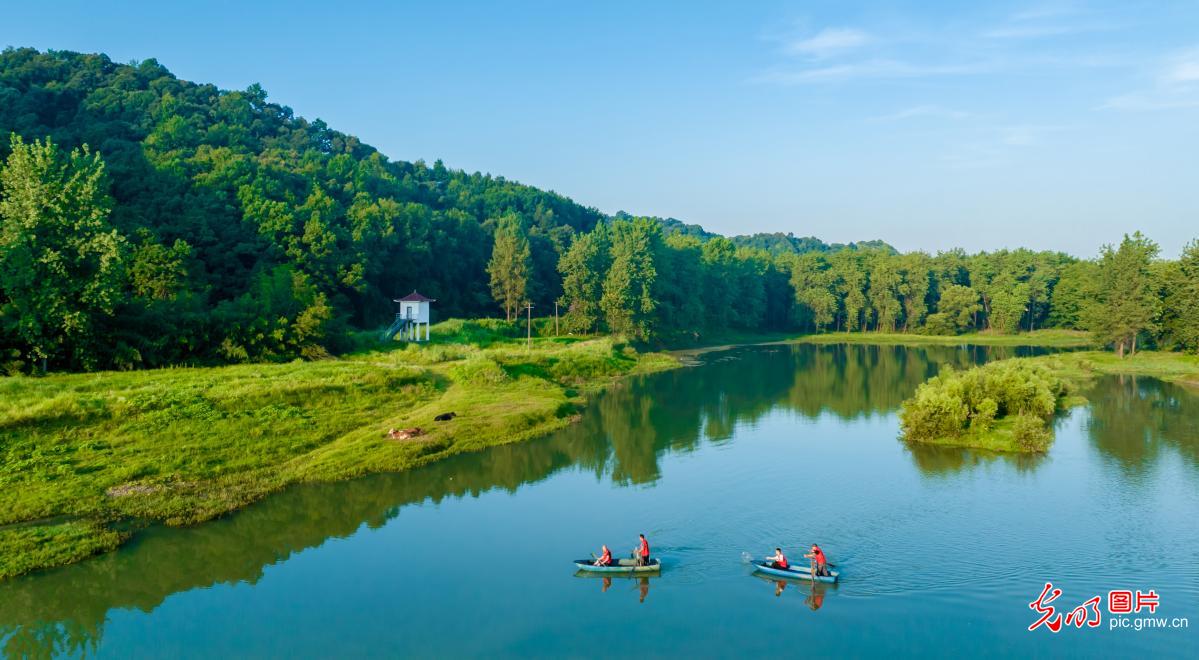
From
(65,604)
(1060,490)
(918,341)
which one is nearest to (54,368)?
(65,604)

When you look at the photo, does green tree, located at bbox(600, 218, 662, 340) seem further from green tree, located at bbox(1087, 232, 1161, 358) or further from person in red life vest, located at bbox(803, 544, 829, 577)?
person in red life vest, located at bbox(803, 544, 829, 577)

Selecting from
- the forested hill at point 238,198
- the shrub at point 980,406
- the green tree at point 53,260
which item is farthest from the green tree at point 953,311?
the green tree at point 53,260

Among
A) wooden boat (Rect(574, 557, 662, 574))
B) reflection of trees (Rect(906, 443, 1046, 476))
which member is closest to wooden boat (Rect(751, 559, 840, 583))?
wooden boat (Rect(574, 557, 662, 574))

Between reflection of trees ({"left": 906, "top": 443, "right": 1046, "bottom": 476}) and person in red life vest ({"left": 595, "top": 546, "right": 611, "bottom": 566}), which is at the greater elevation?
reflection of trees ({"left": 906, "top": 443, "right": 1046, "bottom": 476})

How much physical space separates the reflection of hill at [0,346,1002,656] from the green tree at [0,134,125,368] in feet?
60.1

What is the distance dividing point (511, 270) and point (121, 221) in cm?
3929

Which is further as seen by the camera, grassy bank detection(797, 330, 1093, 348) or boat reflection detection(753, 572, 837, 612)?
grassy bank detection(797, 330, 1093, 348)

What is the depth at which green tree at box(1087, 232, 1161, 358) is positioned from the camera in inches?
2945

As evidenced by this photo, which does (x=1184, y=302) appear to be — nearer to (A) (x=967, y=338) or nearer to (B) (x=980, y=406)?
(A) (x=967, y=338)

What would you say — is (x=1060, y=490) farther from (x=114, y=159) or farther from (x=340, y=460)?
(x=114, y=159)

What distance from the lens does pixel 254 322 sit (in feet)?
154

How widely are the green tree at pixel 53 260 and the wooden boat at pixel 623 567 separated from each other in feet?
99.0

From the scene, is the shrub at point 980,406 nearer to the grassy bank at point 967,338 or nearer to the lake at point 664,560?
the lake at point 664,560

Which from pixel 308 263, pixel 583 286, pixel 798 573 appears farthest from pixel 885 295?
pixel 798 573
